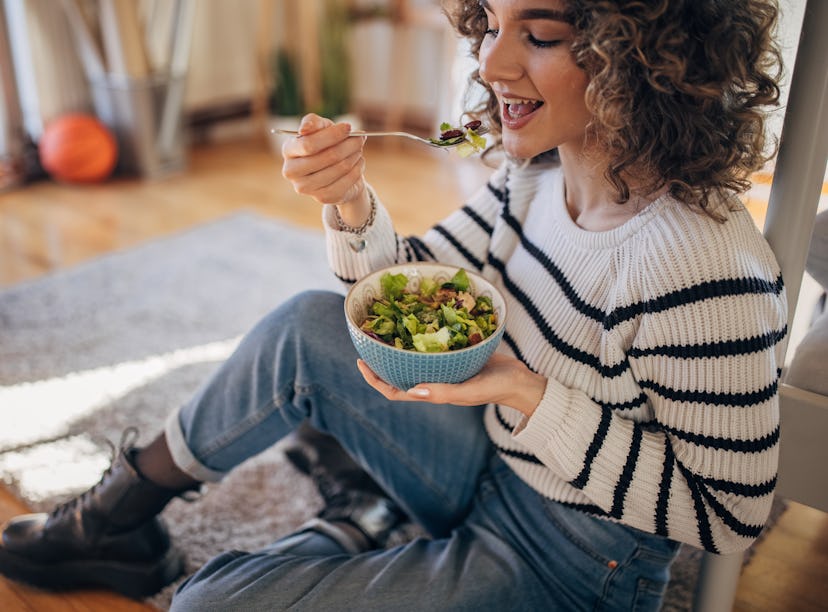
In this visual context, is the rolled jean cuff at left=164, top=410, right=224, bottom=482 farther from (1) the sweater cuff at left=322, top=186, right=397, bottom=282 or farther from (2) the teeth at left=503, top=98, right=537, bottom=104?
(2) the teeth at left=503, top=98, right=537, bottom=104

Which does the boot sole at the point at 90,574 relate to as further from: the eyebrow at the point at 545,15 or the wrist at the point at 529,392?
the eyebrow at the point at 545,15

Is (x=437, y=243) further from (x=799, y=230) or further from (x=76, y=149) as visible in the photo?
(x=76, y=149)

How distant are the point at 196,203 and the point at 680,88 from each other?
223 cm

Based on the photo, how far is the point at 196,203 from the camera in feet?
8.99

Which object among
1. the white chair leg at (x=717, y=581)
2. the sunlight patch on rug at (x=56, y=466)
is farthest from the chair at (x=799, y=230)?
the sunlight patch on rug at (x=56, y=466)

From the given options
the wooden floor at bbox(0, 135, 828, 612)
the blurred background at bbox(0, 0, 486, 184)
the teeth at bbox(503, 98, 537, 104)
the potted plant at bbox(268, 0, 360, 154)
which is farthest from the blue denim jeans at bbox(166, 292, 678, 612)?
the potted plant at bbox(268, 0, 360, 154)

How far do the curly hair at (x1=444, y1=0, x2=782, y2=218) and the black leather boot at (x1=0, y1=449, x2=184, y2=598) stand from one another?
763 mm

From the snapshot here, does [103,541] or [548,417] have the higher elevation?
[548,417]

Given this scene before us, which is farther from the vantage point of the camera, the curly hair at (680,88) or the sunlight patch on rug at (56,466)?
the sunlight patch on rug at (56,466)

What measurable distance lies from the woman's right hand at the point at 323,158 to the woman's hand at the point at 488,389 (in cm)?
23

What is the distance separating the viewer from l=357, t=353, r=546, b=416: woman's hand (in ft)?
2.61

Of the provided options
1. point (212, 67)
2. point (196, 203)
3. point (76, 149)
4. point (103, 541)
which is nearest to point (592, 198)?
point (103, 541)

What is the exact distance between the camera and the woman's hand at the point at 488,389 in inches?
31.3

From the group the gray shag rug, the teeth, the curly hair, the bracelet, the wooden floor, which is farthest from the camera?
the wooden floor
